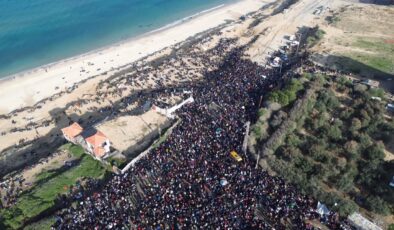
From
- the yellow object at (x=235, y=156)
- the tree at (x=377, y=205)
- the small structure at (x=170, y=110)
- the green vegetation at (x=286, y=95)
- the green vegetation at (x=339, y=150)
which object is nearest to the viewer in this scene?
the tree at (x=377, y=205)

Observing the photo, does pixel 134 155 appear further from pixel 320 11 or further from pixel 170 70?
pixel 320 11

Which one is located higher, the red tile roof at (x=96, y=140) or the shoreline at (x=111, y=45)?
the shoreline at (x=111, y=45)

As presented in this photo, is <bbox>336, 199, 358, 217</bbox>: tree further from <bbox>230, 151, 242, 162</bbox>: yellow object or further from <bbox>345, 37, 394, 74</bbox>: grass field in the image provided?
<bbox>345, 37, 394, 74</bbox>: grass field

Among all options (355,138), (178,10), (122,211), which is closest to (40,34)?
(178,10)

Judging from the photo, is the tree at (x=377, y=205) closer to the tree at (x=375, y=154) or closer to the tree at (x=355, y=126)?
the tree at (x=375, y=154)

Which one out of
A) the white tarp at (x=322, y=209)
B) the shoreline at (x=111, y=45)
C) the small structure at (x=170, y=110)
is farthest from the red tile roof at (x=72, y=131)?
the shoreline at (x=111, y=45)

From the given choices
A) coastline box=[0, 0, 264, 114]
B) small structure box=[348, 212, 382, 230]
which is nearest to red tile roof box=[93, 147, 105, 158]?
coastline box=[0, 0, 264, 114]

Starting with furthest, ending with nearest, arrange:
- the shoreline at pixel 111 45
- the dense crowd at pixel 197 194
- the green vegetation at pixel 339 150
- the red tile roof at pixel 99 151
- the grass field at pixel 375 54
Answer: the shoreline at pixel 111 45 < the grass field at pixel 375 54 < the red tile roof at pixel 99 151 < the green vegetation at pixel 339 150 < the dense crowd at pixel 197 194
